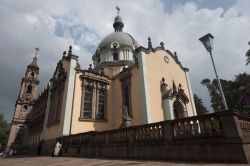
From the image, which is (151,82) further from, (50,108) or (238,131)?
(50,108)

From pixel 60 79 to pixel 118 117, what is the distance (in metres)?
8.18

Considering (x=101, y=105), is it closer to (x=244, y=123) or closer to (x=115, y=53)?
(x=115, y=53)

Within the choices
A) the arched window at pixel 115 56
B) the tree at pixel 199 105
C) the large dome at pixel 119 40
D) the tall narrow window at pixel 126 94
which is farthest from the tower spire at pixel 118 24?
the tree at pixel 199 105

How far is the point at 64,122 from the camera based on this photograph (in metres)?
16.4

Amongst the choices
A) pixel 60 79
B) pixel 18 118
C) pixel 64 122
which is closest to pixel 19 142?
pixel 18 118

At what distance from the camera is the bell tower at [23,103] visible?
1494 inches

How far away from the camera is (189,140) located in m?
6.39

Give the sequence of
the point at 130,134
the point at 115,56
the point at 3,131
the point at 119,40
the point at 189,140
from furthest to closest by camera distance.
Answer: the point at 3,131, the point at 119,40, the point at 115,56, the point at 130,134, the point at 189,140

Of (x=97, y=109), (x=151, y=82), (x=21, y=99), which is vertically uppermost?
(x=21, y=99)

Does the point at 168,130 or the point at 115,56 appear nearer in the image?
the point at 168,130

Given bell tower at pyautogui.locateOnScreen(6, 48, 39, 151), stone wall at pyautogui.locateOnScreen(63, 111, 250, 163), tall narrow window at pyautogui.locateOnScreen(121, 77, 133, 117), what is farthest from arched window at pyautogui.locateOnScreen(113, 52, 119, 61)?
bell tower at pyautogui.locateOnScreen(6, 48, 39, 151)

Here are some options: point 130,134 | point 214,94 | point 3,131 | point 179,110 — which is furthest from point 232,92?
point 3,131

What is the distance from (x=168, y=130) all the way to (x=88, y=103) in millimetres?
12881

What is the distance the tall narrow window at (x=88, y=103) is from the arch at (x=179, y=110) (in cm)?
910
